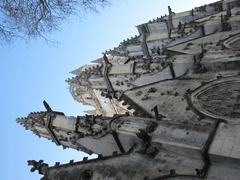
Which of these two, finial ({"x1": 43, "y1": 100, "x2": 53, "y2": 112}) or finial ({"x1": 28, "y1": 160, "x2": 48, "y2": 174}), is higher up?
finial ({"x1": 28, "y1": 160, "x2": 48, "y2": 174})

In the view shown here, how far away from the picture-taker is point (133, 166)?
11.9m

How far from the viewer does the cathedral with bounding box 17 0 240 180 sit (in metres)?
10.7

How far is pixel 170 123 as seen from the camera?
12.2 metres

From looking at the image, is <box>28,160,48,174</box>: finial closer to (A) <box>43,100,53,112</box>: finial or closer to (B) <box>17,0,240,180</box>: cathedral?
(B) <box>17,0,240,180</box>: cathedral

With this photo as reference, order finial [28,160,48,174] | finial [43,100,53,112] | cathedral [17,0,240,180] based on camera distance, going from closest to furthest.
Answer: cathedral [17,0,240,180]
finial [28,160,48,174]
finial [43,100,53,112]

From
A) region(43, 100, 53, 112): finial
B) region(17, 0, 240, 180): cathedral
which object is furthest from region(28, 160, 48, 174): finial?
region(43, 100, 53, 112): finial

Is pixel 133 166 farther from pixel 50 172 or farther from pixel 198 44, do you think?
pixel 198 44

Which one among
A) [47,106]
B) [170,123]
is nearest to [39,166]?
[170,123]

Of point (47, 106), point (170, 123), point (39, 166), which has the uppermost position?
point (170, 123)

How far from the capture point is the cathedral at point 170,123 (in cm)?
1073

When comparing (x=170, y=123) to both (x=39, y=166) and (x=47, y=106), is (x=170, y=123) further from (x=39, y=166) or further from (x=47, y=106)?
(x=47, y=106)

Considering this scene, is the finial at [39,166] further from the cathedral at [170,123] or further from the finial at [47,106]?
the finial at [47,106]

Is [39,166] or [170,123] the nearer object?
[170,123]

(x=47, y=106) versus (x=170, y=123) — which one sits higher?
(x=170, y=123)
